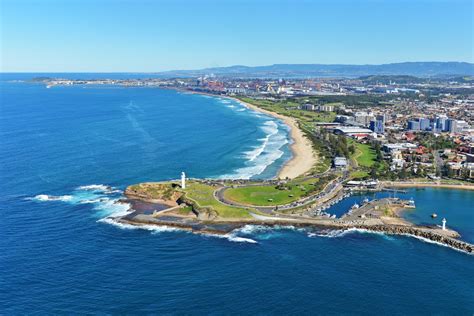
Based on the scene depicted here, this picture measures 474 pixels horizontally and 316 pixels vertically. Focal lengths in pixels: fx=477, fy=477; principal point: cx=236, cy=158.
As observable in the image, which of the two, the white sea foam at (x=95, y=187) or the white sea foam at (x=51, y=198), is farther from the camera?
the white sea foam at (x=95, y=187)

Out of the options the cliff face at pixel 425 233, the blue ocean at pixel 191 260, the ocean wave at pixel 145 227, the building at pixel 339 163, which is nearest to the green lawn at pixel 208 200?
the blue ocean at pixel 191 260

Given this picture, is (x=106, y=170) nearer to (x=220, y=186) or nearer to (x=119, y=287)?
(x=220, y=186)

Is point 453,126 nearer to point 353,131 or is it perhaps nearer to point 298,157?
point 353,131

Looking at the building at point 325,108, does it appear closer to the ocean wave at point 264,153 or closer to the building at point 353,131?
the ocean wave at point 264,153

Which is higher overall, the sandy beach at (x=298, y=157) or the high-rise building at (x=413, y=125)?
the high-rise building at (x=413, y=125)

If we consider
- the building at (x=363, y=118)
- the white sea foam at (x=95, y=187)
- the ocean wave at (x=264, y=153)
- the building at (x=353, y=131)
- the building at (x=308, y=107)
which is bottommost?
the ocean wave at (x=264, y=153)

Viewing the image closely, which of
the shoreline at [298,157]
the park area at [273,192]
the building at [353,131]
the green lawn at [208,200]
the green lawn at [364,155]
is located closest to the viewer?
the green lawn at [208,200]

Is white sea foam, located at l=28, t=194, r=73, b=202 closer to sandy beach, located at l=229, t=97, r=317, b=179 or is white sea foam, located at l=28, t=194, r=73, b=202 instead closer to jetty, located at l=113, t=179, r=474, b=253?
jetty, located at l=113, t=179, r=474, b=253
